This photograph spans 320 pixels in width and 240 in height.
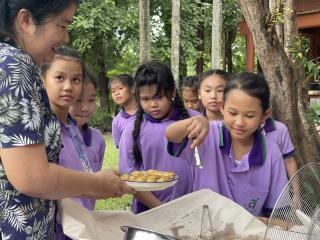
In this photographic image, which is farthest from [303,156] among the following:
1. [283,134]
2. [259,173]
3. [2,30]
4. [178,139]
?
Answer: [2,30]

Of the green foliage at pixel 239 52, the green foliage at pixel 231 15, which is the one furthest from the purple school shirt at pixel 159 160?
the green foliage at pixel 239 52

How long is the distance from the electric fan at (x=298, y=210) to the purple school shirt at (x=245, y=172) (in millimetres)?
595

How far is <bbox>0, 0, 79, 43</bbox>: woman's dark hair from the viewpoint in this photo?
1.16m

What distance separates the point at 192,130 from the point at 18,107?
801mm

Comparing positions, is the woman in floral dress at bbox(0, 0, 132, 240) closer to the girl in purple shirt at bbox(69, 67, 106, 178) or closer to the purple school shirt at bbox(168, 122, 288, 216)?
the purple school shirt at bbox(168, 122, 288, 216)

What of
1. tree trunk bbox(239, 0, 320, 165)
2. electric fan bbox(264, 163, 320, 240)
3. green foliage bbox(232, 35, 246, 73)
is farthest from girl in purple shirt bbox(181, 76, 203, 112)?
green foliage bbox(232, 35, 246, 73)

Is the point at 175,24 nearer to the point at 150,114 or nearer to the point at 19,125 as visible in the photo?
the point at 150,114

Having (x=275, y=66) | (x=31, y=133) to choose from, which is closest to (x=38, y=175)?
(x=31, y=133)

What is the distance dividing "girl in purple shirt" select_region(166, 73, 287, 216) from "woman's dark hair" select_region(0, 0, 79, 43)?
758mm

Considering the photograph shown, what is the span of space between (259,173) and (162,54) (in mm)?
9868

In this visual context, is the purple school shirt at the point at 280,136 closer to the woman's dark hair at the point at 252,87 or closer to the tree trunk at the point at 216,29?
the woman's dark hair at the point at 252,87

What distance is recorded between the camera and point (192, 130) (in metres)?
1.72

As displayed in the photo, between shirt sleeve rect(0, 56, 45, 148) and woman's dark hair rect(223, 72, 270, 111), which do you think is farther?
woman's dark hair rect(223, 72, 270, 111)

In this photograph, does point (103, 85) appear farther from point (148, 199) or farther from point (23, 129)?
point (23, 129)
